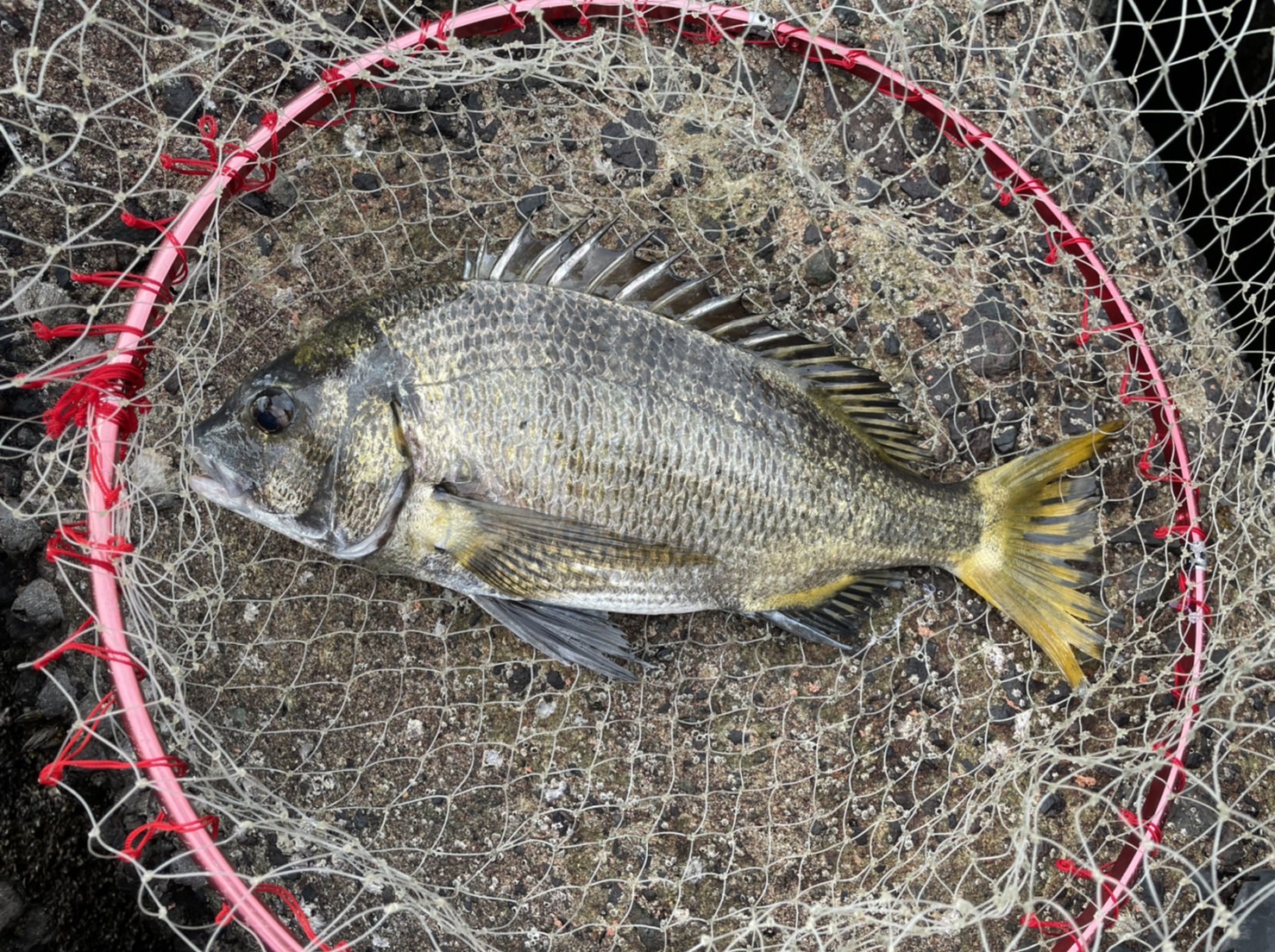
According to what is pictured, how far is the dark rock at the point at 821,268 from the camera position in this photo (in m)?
2.68

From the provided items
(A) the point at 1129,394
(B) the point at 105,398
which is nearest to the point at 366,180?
(B) the point at 105,398

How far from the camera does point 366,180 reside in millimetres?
2594

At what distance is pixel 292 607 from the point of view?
2.55 m

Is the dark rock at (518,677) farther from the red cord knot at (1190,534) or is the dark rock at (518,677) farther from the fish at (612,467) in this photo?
the red cord knot at (1190,534)

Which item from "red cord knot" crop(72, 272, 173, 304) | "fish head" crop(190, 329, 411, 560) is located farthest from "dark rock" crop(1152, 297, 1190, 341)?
"red cord knot" crop(72, 272, 173, 304)

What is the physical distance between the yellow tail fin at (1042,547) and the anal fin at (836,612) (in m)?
0.22

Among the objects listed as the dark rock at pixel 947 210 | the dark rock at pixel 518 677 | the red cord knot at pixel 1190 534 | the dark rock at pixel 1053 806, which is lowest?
the dark rock at pixel 1053 806

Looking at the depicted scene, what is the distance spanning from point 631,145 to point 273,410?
126 centimetres

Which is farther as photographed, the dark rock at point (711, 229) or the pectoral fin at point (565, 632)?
the dark rock at point (711, 229)

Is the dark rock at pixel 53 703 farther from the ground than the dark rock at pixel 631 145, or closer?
closer

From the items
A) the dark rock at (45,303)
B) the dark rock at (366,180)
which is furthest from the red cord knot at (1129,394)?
the dark rock at (45,303)

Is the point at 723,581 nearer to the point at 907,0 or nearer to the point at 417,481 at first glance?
the point at 417,481

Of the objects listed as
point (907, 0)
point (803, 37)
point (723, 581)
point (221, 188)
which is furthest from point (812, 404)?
point (221, 188)

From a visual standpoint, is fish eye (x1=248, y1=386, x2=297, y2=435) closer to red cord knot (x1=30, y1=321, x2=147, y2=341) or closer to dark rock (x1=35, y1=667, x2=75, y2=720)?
red cord knot (x1=30, y1=321, x2=147, y2=341)
